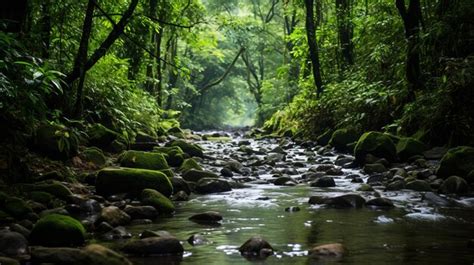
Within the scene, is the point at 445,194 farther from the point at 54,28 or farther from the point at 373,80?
the point at 373,80

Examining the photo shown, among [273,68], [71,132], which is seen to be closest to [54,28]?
[71,132]

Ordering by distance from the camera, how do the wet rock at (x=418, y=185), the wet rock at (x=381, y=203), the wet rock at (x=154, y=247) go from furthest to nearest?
the wet rock at (x=418, y=185) < the wet rock at (x=381, y=203) < the wet rock at (x=154, y=247)

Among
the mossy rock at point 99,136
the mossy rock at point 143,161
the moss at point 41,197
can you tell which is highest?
the mossy rock at point 99,136

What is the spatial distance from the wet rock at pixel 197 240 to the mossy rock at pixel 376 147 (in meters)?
5.75

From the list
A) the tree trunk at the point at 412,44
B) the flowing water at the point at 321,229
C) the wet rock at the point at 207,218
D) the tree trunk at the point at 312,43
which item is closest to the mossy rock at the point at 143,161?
the flowing water at the point at 321,229

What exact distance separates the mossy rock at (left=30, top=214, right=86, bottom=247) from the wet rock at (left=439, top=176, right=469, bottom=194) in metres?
4.54

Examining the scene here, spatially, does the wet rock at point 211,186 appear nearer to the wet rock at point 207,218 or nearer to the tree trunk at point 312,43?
the wet rock at point 207,218

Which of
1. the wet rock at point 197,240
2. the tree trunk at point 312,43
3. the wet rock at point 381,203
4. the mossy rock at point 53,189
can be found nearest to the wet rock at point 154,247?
the wet rock at point 197,240

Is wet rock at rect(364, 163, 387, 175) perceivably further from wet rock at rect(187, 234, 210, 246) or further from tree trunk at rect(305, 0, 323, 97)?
tree trunk at rect(305, 0, 323, 97)

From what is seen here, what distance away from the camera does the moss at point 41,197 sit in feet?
16.2

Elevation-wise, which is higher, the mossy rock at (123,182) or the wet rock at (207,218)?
the mossy rock at (123,182)

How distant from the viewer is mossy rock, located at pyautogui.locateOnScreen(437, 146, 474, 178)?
655 centimetres

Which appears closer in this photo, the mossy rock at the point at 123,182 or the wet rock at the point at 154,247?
the wet rock at the point at 154,247

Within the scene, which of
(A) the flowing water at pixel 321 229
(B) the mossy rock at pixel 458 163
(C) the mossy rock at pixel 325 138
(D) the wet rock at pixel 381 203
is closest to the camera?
(A) the flowing water at pixel 321 229
